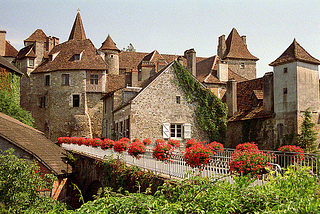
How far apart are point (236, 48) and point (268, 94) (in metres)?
26.8

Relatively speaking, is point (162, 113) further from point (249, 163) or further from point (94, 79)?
point (94, 79)

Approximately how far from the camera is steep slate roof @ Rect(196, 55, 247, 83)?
35.1 metres

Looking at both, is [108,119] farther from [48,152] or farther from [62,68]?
[62,68]

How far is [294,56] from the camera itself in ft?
75.2

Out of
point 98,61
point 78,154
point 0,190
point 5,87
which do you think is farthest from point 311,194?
point 98,61

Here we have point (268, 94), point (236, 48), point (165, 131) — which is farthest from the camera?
point (236, 48)

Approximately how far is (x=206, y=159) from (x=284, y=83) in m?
16.2

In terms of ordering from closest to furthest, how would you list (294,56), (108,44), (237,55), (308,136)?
(308,136) < (294,56) < (108,44) < (237,55)

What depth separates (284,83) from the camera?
76.3 ft

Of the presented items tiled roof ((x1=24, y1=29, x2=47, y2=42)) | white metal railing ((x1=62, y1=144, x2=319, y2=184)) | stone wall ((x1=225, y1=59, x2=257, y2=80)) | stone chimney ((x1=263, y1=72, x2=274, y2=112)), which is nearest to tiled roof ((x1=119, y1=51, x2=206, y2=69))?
stone wall ((x1=225, y1=59, x2=257, y2=80))

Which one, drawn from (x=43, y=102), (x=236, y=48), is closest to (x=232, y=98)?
(x=236, y=48)

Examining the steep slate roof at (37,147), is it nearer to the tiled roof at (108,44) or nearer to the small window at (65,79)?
the small window at (65,79)

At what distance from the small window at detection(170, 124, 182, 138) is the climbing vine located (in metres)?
1.38

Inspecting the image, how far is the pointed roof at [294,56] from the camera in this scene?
2292 centimetres
